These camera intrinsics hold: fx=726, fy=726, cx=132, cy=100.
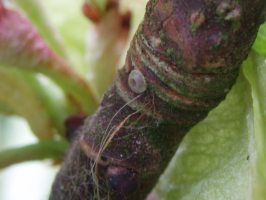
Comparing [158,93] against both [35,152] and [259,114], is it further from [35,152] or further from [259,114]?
[35,152]

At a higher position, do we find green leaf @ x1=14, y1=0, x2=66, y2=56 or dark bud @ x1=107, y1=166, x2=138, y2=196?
green leaf @ x1=14, y1=0, x2=66, y2=56

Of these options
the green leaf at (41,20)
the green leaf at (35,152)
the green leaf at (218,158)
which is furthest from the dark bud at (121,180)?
the green leaf at (41,20)

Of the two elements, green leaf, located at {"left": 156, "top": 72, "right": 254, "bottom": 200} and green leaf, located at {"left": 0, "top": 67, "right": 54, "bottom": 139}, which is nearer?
green leaf, located at {"left": 156, "top": 72, "right": 254, "bottom": 200}

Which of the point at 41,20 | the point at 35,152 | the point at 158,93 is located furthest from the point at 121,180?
the point at 41,20

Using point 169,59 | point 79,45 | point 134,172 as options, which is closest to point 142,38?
point 169,59

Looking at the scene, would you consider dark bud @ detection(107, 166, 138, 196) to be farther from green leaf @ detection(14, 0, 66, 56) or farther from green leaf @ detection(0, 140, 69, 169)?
green leaf @ detection(14, 0, 66, 56)

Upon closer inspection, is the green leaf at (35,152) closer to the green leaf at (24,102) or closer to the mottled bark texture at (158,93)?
the green leaf at (24,102)

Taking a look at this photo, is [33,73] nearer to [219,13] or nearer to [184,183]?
[184,183]

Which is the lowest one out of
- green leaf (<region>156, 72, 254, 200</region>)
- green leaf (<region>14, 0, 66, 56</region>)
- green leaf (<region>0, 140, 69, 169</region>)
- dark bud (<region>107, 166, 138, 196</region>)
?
green leaf (<region>156, 72, 254, 200</region>)

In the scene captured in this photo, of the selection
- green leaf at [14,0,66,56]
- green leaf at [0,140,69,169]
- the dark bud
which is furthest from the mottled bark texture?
green leaf at [14,0,66,56]
